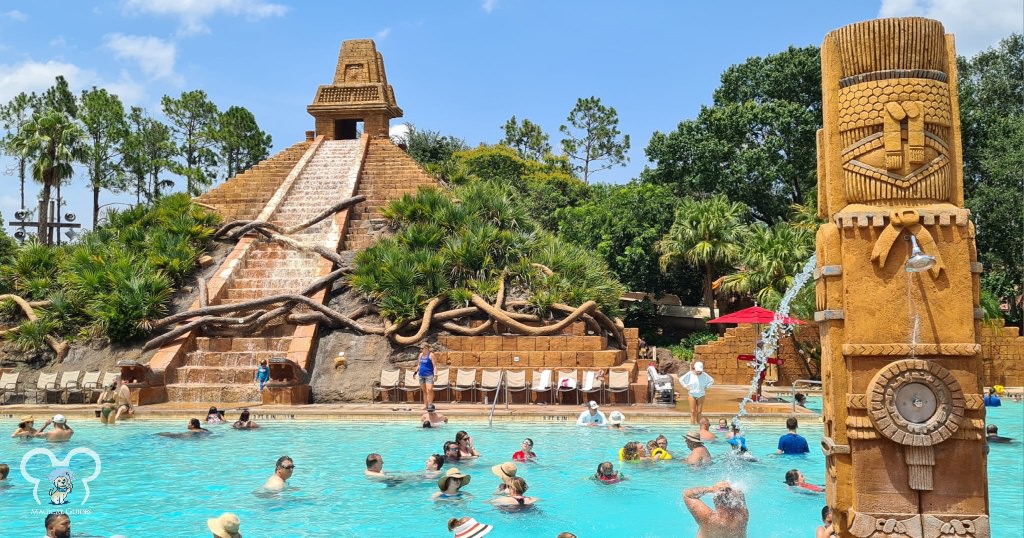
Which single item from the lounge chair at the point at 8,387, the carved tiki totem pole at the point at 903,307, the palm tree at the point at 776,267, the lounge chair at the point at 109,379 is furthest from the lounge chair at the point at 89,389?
the palm tree at the point at 776,267

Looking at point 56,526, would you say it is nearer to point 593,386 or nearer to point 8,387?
point 593,386

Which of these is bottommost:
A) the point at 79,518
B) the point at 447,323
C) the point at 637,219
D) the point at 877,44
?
the point at 79,518

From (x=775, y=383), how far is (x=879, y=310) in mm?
17004

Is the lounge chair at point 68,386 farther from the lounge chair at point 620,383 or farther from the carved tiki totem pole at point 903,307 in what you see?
the carved tiki totem pole at point 903,307

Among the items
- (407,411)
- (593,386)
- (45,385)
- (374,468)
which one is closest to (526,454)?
(374,468)

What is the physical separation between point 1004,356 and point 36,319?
2308cm

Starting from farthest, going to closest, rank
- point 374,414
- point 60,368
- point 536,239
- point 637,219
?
point 637,219 < point 536,239 < point 60,368 < point 374,414

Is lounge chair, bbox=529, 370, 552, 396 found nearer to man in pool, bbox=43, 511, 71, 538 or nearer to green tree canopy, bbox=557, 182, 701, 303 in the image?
man in pool, bbox=43, 511, 71, 538

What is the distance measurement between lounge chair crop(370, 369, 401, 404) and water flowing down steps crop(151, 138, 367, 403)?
1.62 metres

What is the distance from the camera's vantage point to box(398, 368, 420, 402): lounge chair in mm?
16547

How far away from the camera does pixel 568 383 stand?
16.0m

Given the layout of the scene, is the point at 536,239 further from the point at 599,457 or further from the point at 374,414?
the point at 599,457

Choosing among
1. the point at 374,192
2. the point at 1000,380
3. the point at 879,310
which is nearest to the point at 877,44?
the point at 879,310

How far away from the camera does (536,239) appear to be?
67.1ft
